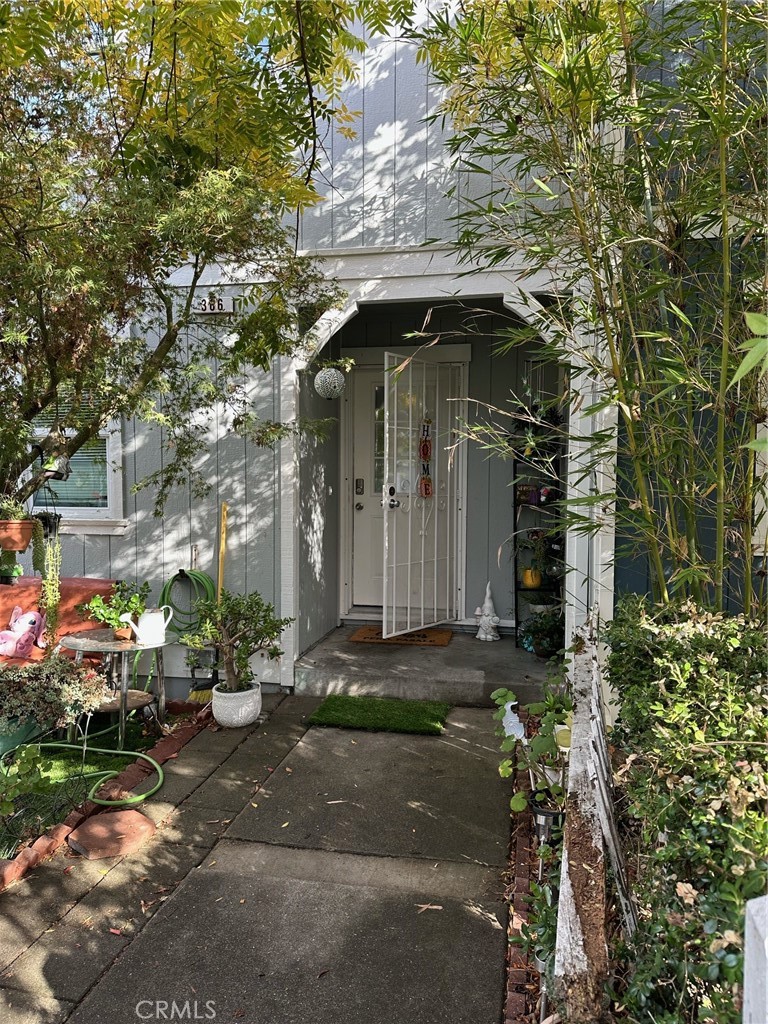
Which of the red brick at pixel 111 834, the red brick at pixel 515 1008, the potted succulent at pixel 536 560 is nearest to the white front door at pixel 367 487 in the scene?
the potted succulent at pixel 536 560

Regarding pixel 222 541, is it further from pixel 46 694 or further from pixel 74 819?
pixel 74 819

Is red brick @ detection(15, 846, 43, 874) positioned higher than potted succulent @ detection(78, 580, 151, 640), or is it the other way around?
potted succulent @ detection(78, 580, 151, 640)

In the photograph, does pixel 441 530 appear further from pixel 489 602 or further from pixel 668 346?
pixel 668 346

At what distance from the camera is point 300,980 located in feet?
7.48

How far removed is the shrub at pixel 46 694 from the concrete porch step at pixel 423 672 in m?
1.60

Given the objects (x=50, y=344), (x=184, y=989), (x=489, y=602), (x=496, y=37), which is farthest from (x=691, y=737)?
(x=489, y=602)

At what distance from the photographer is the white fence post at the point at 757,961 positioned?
706mm

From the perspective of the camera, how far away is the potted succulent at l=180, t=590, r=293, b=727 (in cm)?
426

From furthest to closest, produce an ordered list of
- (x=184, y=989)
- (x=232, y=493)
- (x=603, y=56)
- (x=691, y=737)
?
1. (x=232, y=493)
2. (x=603, y=56)
3. (x=184, y=989)
4. (x=691, y=737)

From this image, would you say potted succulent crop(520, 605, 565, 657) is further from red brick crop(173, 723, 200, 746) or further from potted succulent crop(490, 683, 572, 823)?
red brick crop(173, 723, 200, 746)

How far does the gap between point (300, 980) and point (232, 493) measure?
3240mm

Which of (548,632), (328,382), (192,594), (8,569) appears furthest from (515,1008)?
(8,569)

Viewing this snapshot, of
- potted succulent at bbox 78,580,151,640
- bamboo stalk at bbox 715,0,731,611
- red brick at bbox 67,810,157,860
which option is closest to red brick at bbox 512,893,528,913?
bamboo stalk at bbox 715,0,731,611

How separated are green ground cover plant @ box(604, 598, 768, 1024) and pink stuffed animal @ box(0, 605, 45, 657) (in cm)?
369
